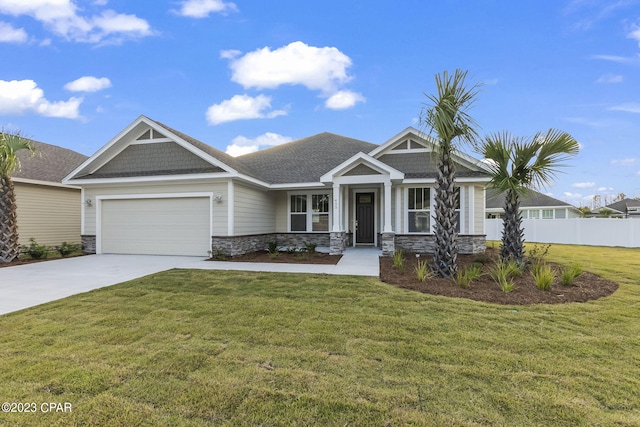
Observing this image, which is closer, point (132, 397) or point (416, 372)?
point (132, 397)

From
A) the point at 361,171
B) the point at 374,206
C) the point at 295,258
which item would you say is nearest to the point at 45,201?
the point at 295,258

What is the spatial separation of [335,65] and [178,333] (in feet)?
55.1

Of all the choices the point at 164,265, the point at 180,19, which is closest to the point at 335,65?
the point at 180,19

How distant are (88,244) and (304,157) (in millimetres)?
10054

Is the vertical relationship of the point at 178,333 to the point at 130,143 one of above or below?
below

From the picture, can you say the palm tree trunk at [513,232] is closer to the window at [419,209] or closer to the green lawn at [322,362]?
the green lawn at [322,362]

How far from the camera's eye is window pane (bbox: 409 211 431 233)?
11922 millimetres

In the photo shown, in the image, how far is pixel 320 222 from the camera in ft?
44.2

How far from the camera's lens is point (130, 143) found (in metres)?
12.1

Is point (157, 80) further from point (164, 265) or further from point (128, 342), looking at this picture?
point (128, 342)

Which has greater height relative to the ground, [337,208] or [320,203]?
[320,203]

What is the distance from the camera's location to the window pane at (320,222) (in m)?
13.4

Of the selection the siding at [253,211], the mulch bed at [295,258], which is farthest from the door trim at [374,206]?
the siding at [253,211]

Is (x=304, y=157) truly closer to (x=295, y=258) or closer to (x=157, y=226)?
(x=295, y=258)
